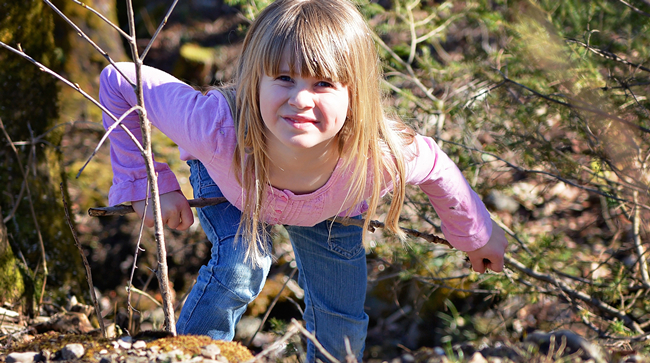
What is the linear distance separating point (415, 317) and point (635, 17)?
7.82 ft

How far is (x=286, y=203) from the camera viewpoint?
1.91 meters

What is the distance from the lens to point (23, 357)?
148cm

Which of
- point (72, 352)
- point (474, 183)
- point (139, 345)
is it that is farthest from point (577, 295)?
point (72, 352)

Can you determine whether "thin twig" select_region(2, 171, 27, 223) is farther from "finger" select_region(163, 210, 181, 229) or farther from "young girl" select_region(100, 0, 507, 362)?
"finger" select_region(163, 210, 181, 229)

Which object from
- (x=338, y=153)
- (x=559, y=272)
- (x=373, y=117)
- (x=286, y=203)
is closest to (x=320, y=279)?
(x=286, y=203)

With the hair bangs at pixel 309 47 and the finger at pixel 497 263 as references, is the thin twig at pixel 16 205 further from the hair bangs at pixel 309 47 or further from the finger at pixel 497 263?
the finger at pixel 497 263

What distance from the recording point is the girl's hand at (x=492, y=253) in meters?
2.06

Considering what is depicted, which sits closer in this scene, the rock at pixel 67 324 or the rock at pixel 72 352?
the rock at pixel 72 352

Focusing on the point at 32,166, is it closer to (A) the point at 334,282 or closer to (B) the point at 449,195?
(A) the point at 334,282

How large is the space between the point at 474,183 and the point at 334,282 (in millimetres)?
1205

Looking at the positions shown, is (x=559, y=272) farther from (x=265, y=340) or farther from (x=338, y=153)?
(x=265, y=340)

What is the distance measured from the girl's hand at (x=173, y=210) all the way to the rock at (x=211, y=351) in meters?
0.56

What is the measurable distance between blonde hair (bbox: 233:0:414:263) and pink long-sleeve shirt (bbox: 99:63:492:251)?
0.06 metres

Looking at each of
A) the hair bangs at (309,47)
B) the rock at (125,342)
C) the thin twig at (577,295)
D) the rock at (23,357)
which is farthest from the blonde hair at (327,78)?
the thin twig at (577,295)
